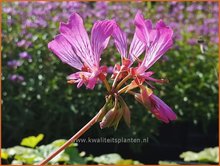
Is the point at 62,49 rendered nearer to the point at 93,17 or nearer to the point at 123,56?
the point at 123,56

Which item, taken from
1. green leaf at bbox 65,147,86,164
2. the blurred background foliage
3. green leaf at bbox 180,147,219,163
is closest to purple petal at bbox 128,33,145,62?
green leaf at bbox 65,147,86,164

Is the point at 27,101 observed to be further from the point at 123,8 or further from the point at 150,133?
the point at 123,8

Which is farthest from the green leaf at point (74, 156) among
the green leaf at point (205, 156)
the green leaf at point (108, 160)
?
the green leaf at point (205, 156)

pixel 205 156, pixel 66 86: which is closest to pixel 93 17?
pixel 66 86


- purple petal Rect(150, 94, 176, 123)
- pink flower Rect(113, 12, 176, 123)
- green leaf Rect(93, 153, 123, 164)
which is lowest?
green leaf Rect(93, 153, 123, 164)

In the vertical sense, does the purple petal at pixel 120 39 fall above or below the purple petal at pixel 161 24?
below

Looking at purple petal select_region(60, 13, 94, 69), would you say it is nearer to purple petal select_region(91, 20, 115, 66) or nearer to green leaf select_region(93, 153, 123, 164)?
purple petal select_region(91, 20, 115, 66)

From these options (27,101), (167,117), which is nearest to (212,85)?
(27,101)

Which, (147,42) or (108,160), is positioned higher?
(147,42)

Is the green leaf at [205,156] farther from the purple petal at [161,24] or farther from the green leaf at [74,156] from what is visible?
the purple petal at [161,24]
